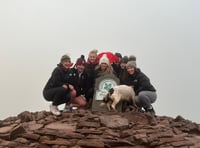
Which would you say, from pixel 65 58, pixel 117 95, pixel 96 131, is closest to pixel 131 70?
pixel 117 95

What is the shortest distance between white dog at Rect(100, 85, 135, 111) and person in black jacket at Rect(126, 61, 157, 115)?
0.23m

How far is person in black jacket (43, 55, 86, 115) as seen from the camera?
1112 cm

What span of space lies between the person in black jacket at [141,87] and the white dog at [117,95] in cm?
23

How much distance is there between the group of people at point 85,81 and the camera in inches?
440

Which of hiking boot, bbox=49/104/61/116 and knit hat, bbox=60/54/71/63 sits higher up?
knit hat, bbox=60/54/71/63

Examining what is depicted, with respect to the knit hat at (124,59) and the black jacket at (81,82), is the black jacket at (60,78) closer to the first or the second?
the black jacket at (81,82)

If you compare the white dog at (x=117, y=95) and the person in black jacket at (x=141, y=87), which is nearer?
the white dog at (x=117, y=95)

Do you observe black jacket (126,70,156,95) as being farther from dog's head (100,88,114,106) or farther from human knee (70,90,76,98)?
human knee (70,90,76,98)

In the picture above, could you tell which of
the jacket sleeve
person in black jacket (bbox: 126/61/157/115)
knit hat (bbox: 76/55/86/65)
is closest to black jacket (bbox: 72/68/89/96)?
knit hat (bbox: 76/55/86/65)

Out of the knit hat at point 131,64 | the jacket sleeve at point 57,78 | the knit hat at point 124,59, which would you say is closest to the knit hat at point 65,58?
the jacket sleeve at point 57,78

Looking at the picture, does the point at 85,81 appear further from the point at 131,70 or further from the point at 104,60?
the point at 131,70

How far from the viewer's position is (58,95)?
36.4 feet

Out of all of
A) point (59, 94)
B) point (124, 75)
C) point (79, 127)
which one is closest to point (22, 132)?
point (79, 127)

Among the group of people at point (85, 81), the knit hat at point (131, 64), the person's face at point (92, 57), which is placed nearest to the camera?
the group of people at point (85, 81)
